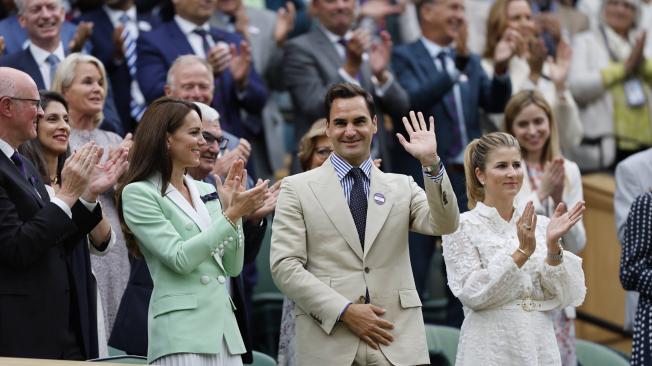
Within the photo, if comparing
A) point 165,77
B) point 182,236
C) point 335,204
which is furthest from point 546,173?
point 182,236

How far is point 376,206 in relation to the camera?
227 inches

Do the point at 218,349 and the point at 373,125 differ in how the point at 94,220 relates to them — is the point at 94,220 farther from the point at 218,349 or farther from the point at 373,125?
the point at 373,125

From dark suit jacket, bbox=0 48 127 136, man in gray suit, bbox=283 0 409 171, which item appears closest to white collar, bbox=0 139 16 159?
dark suit jacket, bbox=0 48 127 136

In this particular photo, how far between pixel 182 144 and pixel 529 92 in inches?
119

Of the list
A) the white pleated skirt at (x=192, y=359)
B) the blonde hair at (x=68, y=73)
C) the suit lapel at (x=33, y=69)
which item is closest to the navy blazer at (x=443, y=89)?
the blonde hair at (x=68, y=73)

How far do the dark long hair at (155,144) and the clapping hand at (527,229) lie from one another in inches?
60.1

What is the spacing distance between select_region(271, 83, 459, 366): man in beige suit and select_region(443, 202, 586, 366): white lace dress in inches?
16.0

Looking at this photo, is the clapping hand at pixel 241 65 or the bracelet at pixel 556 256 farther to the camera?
the clapping hand at pixel 241 65

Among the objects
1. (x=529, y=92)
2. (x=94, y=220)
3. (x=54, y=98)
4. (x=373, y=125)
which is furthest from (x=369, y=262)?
(x=529, y=92)

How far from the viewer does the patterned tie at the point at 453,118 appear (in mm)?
8789

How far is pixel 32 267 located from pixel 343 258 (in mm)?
1289

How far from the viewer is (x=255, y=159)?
9.03 meters

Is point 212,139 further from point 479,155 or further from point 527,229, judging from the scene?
point 527,229

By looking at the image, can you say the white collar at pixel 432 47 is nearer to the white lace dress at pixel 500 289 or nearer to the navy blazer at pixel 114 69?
the navy blazer at pixel 114 69
